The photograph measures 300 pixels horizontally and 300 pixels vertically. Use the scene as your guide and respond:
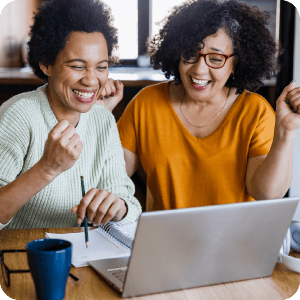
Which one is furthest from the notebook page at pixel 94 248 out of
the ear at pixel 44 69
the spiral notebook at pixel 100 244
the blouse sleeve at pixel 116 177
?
the ear at pixel 44 69

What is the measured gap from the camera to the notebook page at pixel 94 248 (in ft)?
3.00

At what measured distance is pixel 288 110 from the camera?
128 centimetres

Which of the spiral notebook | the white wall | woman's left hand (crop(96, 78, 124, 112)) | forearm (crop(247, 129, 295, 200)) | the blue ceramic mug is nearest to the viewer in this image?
the blue ceramic mug

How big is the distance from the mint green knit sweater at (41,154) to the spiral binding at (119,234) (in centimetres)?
11

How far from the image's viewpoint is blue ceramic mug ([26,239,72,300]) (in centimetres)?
Answer: 69

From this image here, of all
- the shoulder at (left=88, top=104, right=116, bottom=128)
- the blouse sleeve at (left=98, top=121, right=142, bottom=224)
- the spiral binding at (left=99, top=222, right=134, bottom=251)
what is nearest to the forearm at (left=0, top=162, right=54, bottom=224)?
the spiral binding at (left=99, top=222, right=134, bottom=251)

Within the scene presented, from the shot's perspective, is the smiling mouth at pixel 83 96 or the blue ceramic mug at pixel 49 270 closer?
the blue ceramic mug at pixel 49 270

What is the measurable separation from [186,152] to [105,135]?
348 mm

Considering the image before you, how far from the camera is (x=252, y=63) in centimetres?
157

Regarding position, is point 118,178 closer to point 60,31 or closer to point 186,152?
point 186,152

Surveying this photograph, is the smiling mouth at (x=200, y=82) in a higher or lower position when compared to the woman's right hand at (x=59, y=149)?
higher

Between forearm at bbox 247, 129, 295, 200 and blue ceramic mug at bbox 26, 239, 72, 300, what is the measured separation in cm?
84

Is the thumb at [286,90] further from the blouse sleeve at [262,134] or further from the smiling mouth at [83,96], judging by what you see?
the smiling mouth at [83,96]

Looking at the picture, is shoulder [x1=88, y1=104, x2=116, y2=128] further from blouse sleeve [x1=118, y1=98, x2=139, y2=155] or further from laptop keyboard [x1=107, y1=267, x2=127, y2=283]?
laptop keyboard [x1=107, y1=267, x2=127, y2=283]
